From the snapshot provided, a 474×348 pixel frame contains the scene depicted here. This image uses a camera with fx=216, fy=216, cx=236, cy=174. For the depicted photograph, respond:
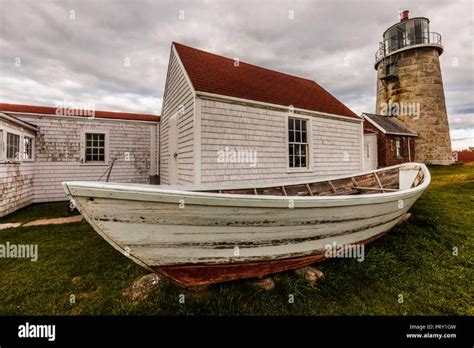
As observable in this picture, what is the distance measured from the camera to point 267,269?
3178 mm

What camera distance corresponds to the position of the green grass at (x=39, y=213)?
6880 millimetres

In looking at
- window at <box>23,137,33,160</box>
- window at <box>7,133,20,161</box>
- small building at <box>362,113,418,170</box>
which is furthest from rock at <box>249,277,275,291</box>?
small building at <box>362,113,418,170</box>

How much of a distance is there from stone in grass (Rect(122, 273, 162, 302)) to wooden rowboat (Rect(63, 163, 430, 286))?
61 cm

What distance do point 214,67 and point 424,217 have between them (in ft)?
26.2

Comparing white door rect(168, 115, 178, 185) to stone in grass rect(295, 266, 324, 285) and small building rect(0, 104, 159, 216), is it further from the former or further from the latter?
stone in grass rect(295, 266, 324, 285)

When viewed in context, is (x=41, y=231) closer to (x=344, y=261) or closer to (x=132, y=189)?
(x=132, y=189)

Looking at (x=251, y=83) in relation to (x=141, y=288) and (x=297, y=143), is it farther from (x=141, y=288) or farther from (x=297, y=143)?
(x=141, y=288)

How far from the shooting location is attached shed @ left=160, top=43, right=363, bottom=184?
6.34 meters

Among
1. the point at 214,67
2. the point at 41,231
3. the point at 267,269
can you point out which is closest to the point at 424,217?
the point at 267,269

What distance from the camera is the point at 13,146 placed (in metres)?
7.79

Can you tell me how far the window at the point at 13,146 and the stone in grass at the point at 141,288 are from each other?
798 cm

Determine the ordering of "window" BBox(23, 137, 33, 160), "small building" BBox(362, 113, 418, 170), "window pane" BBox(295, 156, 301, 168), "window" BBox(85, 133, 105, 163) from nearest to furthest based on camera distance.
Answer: "window pane" BBox(295, 156, 301, 168)
"window" BBox(23, 137, 33, 160)
"window" BBox(85, 133, 105, 163)
"small building" BBox(362, 113, 418, 170)

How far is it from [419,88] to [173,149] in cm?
2512

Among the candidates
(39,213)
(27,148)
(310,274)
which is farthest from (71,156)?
(310,274)
